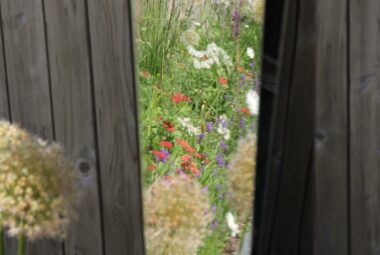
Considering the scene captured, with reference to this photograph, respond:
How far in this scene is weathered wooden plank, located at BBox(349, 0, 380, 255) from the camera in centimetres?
117

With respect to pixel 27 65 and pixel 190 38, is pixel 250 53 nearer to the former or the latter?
pixel 190 38

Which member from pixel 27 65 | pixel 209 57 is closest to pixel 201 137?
pixel 209 57

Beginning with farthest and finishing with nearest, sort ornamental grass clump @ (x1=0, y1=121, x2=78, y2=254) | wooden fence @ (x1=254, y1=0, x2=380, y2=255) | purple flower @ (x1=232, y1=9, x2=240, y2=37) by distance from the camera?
wooden fence @ (x1=254, y1=0, x2=380, y2=255) < purple flower @ (x1=232, y1=9, x2=240, y2=37) < ornamental grass clump @ (x1=0, y1=121, x2=78, y2=254)

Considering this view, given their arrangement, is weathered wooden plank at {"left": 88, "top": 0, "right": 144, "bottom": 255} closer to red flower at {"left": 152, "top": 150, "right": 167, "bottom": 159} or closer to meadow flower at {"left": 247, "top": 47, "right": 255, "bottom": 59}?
red flower at {"left": 152, "top": 150, "right": 167, "bottom": 159}

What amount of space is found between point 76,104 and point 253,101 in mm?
345

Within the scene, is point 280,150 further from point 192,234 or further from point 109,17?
point 109,17

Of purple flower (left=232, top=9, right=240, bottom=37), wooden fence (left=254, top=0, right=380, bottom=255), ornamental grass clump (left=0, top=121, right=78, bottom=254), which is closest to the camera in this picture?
ornamental grass clump (left=0, top=121, right=78, bottom=254)

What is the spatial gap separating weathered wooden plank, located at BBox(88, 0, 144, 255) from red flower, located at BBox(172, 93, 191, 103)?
100 mm

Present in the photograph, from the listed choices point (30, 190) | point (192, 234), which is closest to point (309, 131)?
point (192, 234)

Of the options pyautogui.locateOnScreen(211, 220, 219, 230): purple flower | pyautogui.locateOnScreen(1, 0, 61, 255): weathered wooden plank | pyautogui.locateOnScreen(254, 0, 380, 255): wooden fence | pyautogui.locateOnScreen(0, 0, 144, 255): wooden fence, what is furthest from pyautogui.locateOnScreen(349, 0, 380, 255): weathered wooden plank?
pyautogui.locateOnScreen(1, 0, 61, 255): weathered wooden plank

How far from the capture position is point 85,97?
109cm

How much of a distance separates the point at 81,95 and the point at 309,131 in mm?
486

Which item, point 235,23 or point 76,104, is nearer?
point 235,23

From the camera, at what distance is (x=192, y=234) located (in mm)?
1010
